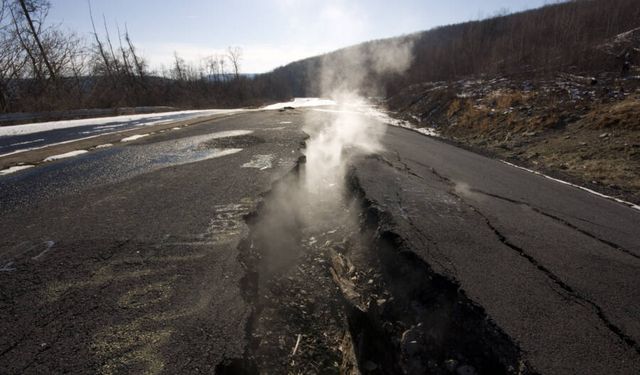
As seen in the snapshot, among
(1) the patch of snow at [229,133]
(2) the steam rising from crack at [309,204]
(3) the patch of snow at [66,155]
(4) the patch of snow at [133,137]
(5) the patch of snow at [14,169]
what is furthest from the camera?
(1) the patch of snow at [229,133]

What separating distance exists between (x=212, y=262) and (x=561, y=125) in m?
12.1

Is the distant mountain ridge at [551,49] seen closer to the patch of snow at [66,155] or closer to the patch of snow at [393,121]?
the patch of snow at [393,121]

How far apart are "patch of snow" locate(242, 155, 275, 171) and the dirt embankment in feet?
19.8

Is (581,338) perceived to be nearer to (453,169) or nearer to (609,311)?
(609,311)

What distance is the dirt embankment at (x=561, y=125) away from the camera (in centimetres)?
718

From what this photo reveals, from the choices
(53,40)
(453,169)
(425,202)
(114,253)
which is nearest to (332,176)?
(425,202)

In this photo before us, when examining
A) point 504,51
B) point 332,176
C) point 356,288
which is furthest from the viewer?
point 504,51

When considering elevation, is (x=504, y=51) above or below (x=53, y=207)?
above

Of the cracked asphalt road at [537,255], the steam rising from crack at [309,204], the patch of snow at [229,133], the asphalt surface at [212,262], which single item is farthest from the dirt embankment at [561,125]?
the patch of snow at [229,133]

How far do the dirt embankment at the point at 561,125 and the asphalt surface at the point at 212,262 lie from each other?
258cm

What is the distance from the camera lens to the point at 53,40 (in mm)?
22016

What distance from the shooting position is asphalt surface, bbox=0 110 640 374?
1732 mm

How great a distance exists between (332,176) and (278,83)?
277 ft

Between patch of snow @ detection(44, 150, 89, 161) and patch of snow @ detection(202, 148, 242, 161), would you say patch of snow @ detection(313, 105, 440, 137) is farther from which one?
patch of snow @ detection(44, 150, 89, 161)
